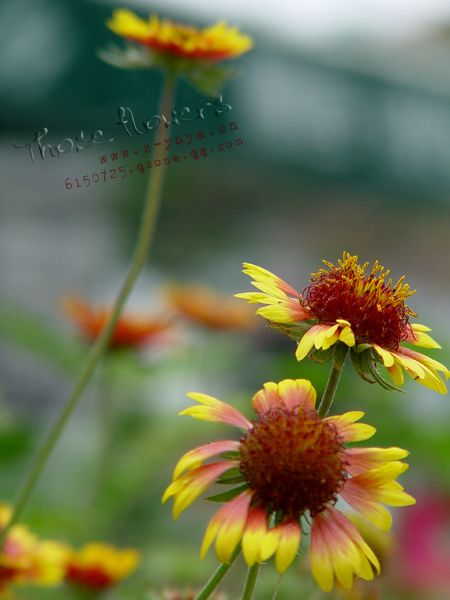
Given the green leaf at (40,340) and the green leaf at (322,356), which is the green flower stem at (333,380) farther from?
the green leaf at (40,340)

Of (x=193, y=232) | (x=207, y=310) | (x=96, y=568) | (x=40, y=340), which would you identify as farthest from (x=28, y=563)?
(x=193, y=232)

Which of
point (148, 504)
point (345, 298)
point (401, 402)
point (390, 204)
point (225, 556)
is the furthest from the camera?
point (390, 204)

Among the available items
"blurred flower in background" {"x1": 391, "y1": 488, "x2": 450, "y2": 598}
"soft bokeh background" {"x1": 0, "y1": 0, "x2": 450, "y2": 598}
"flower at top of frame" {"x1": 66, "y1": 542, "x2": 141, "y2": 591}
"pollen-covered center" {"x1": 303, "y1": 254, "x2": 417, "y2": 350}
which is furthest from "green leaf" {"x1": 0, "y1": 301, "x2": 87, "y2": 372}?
"pollen-covered center" {"x1": 303, "y1": 254, "x2": 417, "y2": 350}

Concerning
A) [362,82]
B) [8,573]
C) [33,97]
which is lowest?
[8,573]

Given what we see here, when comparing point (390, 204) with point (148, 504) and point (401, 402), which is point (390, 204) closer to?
point (401, 402)

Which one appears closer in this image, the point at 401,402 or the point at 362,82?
the point at 401,402

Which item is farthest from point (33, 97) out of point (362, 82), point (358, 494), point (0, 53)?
point (358, 494)
